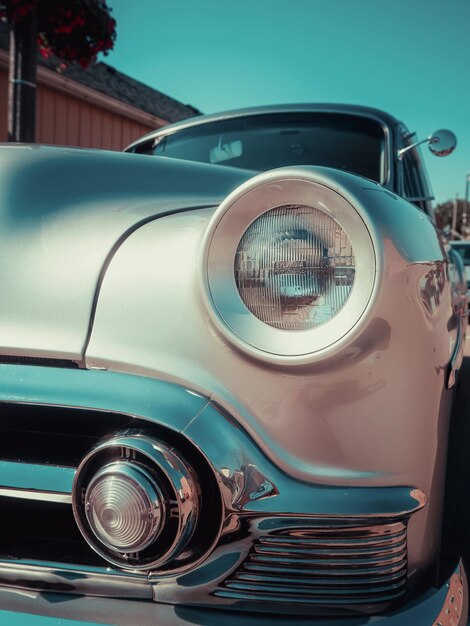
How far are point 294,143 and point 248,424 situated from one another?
170 centimetres

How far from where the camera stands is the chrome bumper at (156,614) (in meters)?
0.91

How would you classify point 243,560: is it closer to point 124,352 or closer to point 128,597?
point 128,597

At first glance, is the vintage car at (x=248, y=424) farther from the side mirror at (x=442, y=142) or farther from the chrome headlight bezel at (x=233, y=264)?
the side mirror at (x=442, y=142)

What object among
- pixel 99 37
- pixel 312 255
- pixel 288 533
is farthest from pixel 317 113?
pixel 99 37

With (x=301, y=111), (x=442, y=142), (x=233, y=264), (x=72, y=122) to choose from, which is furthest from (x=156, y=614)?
(x=72, y=122)

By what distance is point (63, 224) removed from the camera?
47.0 inches

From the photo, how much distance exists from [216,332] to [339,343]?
203 millimetres

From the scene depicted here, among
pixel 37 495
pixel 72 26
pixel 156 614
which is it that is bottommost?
pixel 156 614

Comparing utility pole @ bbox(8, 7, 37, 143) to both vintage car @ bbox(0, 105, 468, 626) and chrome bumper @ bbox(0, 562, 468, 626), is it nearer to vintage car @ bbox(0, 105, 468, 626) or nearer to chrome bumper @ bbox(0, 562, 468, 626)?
vintage car @ bbox(0, 105, 468, 626)

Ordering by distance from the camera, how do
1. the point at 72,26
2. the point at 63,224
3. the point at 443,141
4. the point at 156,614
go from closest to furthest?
1. the point at 156,614
2. the point at 63,224
3. the point at 443,141
4. the point at 72,26

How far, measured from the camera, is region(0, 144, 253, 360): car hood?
1099 millimetres


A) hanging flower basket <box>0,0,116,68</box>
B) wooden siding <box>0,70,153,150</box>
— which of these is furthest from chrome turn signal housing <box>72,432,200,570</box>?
wooden siding <box>0,70,153,150</box>

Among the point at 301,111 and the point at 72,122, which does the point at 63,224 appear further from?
the point at 72,122

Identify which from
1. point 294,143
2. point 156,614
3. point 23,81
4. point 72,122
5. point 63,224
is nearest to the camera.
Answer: point 156,614
